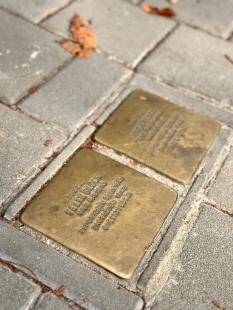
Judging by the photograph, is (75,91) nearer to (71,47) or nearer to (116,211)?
(71,47)

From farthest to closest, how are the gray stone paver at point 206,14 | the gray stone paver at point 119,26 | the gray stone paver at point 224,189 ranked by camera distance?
the gray stone paver at point 206,14
the gray stone paver at point 119,26
the gray stone paver at point 224,189

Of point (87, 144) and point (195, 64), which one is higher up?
point (195, 64)

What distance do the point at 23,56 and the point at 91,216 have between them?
1.11 m

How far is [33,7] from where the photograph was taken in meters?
2.40

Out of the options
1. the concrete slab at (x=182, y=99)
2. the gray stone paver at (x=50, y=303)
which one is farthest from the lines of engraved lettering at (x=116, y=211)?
the concrete slab at (x=182, y=99)

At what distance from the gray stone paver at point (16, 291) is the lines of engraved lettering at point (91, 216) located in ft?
0.87

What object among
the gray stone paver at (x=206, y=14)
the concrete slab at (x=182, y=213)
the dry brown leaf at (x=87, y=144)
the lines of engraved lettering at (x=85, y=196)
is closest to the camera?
the concrete slab at (x=182, y=213)

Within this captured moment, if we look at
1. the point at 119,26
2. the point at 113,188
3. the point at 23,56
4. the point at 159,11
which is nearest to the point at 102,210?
the point at 113,188

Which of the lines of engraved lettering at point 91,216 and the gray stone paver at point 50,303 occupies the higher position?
the lines of engraved lettering at point 91,216

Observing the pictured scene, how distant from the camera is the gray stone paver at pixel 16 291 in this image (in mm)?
1195

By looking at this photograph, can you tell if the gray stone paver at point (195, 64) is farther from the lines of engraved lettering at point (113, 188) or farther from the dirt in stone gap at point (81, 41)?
the lines of engraved lettering at point (113, 188)

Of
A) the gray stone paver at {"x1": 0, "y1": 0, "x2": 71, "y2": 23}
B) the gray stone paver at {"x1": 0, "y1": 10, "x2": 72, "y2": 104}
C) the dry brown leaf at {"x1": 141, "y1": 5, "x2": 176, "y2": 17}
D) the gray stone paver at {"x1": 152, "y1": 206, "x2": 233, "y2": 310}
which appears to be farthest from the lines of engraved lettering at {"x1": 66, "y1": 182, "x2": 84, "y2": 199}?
the dry brown leaf at {"x1": 141, "y1": 5, "x2": 176, "y2": 17}

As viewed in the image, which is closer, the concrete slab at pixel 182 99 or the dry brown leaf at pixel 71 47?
the concrete slab at pixel 182 99

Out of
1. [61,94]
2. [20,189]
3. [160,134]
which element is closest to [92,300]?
[20,189]
